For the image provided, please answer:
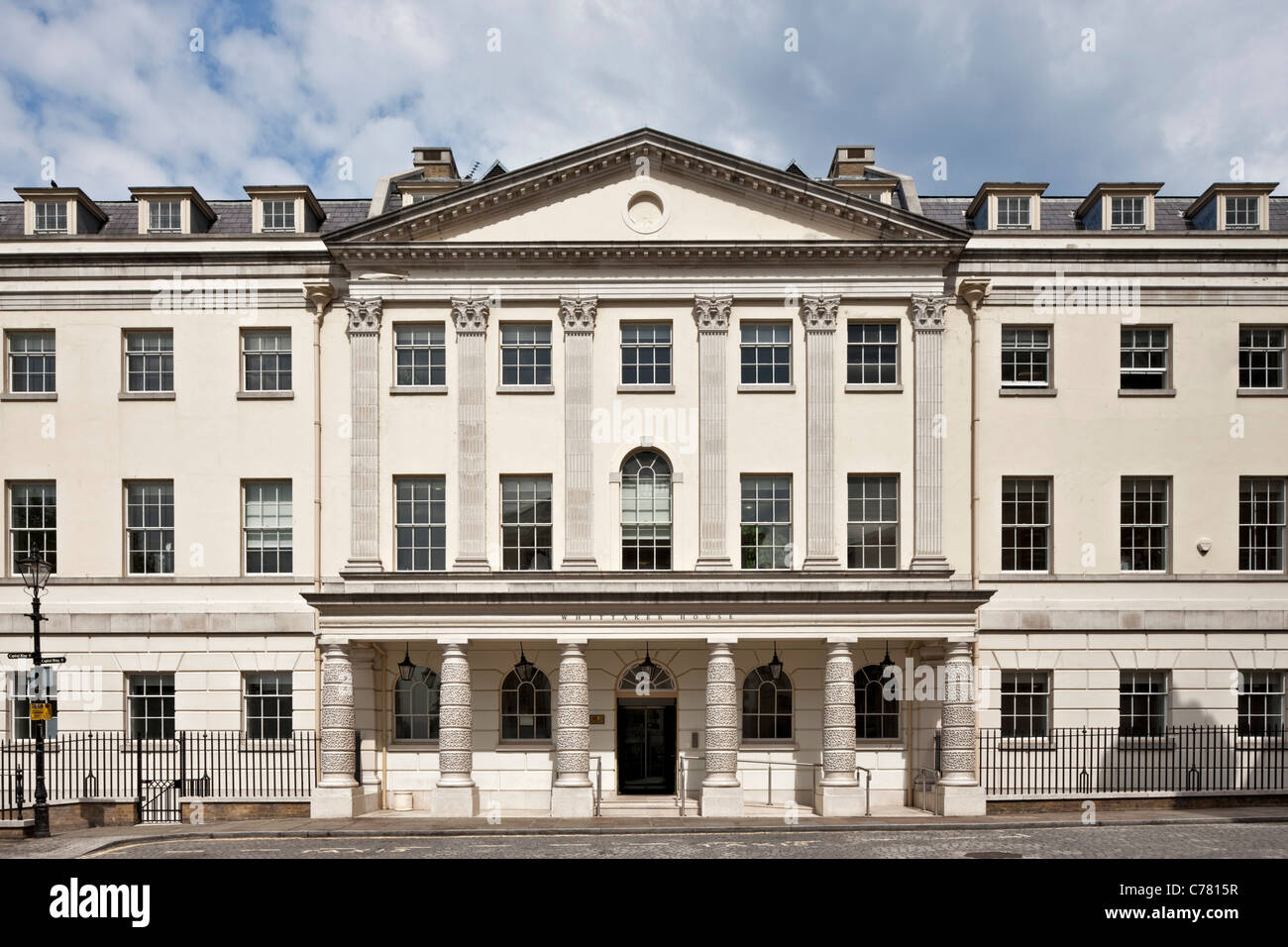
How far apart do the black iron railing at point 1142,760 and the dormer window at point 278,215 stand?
22.1 m

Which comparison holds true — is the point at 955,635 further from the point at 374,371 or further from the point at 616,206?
the point at 374,371

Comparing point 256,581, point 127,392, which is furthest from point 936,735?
point 127,392

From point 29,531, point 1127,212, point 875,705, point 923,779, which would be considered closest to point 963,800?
point 923,779

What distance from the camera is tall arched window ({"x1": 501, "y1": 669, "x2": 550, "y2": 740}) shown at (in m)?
23.7

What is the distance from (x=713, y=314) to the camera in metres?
23.5

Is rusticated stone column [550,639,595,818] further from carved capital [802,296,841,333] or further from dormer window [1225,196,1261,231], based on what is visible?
dormer window [1225,196,1261,231]

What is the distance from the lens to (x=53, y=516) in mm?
24594

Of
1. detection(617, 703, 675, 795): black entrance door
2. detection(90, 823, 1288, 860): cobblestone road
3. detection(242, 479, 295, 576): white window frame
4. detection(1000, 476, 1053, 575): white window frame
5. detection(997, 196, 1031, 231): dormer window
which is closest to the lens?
detection(90, 823, 1288, 860): cobblestone road

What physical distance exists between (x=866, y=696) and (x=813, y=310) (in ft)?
31.1

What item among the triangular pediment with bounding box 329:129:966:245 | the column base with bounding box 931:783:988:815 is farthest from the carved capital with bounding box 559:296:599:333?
the column base with bounding box 931:783:988:815

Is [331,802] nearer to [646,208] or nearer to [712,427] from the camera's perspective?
[712,427]

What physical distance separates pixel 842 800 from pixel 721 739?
2.98 meters

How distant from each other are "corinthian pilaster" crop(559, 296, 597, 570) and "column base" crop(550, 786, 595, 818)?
4.97 metres

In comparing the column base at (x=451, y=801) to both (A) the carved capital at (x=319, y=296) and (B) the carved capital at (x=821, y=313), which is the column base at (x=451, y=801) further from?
(B) the carved capital at (x=821, y=313)
